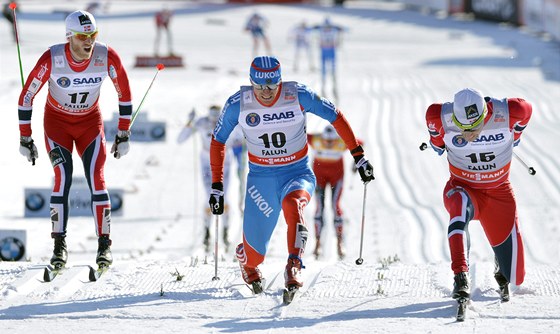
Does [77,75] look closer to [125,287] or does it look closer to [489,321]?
[125,287]

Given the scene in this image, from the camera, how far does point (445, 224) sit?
16.7m

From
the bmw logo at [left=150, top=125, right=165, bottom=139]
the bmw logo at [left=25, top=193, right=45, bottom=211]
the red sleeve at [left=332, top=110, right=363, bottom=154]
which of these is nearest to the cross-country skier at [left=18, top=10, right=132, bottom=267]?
the red sleeve at [left=332, top=110, right=363, bottom=154]

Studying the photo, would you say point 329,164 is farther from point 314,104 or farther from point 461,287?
point 461,287

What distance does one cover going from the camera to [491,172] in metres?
8.61

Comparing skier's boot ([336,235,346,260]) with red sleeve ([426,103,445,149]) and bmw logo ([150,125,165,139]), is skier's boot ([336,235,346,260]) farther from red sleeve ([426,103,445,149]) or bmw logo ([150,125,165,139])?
bmw logo ([150,125,165,139])

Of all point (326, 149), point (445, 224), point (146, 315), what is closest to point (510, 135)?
point (146, 315)

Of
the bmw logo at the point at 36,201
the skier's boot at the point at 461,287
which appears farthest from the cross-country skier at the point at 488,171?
the bmw logo at the point at 36,201

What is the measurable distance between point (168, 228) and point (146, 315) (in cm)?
808

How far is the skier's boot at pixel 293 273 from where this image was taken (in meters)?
8.37

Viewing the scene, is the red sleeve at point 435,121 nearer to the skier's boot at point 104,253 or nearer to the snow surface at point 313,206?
the snow surface at point 313,206

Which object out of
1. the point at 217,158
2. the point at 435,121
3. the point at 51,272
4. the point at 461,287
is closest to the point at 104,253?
the point at 51,272

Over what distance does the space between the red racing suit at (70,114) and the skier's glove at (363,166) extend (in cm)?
199

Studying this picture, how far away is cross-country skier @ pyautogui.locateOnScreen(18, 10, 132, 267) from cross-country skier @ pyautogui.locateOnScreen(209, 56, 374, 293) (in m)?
1.02

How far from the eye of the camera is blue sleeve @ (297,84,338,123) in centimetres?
884
